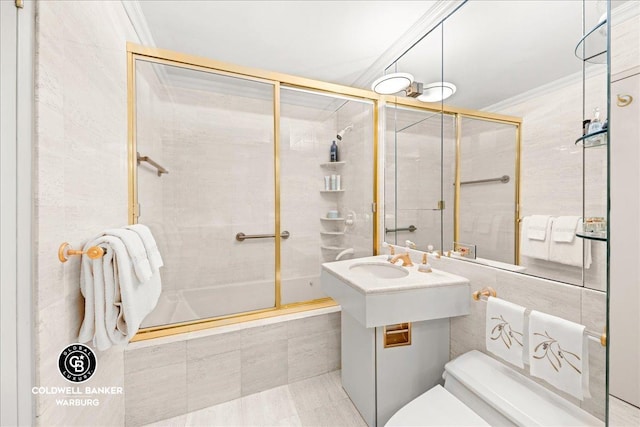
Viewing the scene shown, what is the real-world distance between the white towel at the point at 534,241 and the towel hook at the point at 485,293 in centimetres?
23

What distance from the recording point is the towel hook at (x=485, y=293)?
119cm

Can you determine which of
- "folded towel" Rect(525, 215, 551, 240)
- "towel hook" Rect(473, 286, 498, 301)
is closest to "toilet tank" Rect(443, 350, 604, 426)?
"towel hook" Rect(473, 286, 498, 301)

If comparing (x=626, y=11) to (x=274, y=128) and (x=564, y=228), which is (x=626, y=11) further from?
(x=274, y=128)

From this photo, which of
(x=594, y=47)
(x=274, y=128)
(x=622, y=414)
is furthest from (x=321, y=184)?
(x=622, y=414)

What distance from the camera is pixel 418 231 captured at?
1793 mm

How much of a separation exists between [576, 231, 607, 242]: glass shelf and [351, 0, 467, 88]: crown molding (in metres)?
1.34

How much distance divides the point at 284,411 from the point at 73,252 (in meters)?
1.34

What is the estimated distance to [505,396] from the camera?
0.97m

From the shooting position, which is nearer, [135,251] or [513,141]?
[135,251]

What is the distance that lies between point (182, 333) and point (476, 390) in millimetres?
1551

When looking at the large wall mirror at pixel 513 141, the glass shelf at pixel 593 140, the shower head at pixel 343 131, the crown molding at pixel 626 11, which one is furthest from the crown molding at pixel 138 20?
the glass shelf at pixel 593 140

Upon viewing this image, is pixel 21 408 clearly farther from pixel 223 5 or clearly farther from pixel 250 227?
pixel 223 5

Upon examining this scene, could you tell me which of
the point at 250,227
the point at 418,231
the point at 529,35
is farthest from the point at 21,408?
the point at 529,35

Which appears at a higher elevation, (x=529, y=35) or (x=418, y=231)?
(x=529, y=35)
